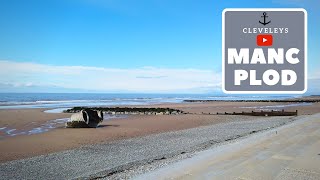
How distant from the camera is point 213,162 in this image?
9539mm

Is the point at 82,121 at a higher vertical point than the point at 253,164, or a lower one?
higher

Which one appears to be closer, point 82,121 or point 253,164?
point 253,164

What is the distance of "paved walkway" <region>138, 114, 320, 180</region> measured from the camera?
312 inches

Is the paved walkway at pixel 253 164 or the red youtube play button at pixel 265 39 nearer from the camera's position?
the paved walkway at pixel 253 164

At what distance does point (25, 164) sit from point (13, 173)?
4.00 ft

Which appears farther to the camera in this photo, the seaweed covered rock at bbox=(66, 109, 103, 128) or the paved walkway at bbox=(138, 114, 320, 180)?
the seaweed covered rock at bbox=(66, 109, 103, 128)

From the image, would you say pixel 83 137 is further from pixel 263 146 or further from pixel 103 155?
pixel 263 146

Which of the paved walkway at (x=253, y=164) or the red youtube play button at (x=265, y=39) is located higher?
the red youtube play button at (x=265, y=39)

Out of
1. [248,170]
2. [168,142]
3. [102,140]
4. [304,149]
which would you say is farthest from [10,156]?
[304,149]

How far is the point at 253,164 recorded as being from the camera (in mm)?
8992

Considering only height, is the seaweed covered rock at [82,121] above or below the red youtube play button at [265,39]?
below

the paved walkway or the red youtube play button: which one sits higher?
the red youtube play button

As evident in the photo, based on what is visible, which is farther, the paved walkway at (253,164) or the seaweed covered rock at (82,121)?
the seaweed covered rock at (82,121)

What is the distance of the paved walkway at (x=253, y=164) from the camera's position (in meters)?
7.93
